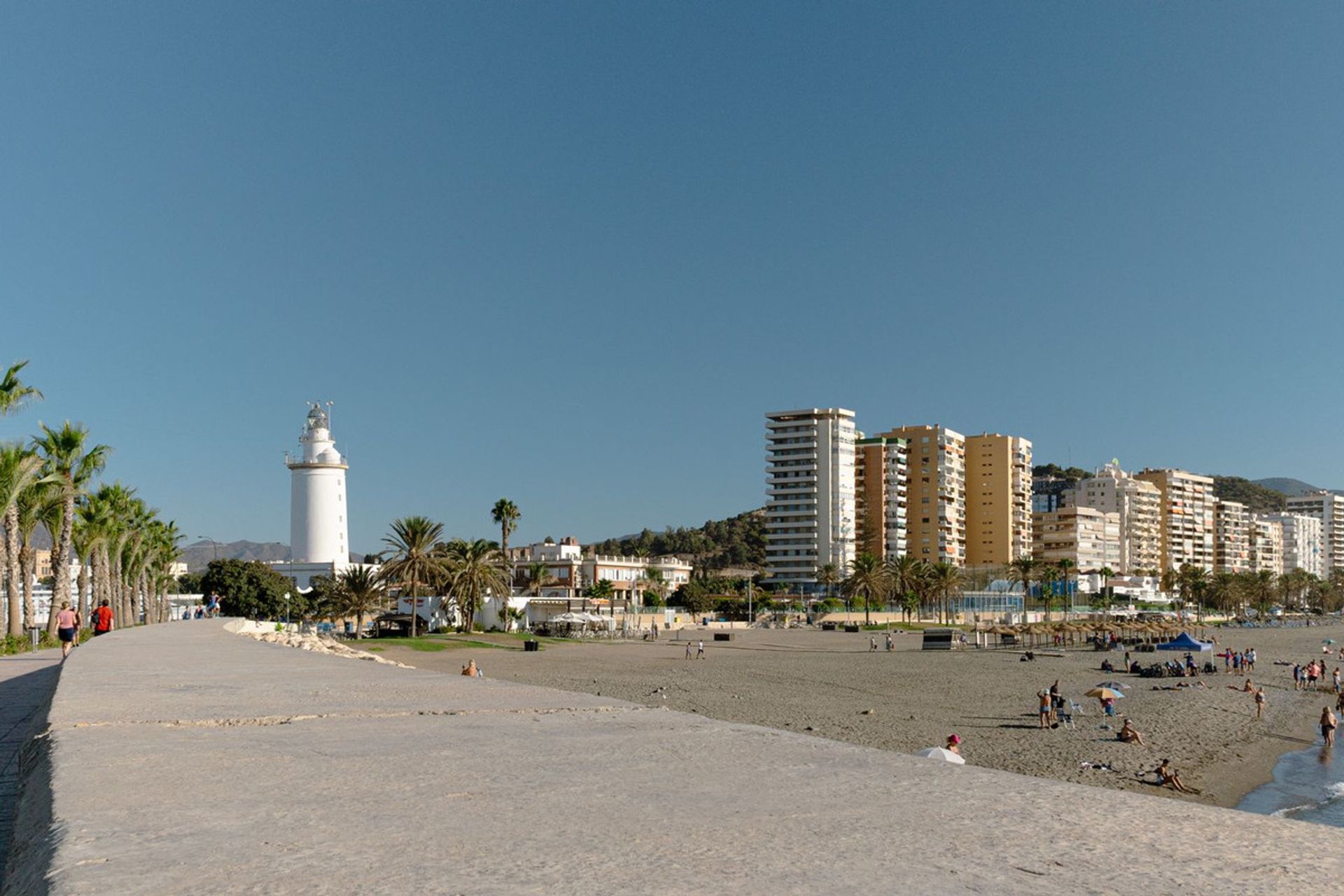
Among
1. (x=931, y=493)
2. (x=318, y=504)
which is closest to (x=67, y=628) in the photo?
(x=318, y=504)

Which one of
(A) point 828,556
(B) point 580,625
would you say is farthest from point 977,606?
(B) point 580,625

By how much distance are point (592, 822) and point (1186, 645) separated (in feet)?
263

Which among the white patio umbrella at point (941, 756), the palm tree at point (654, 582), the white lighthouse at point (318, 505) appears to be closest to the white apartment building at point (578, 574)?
the palm tree at point (654, 582)

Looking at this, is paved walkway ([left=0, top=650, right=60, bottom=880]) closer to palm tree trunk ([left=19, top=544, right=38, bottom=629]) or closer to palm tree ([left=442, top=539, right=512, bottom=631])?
palm tree trunk ([left=19, top=544, right=38, bottom=629])

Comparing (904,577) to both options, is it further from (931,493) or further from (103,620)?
(103,620)

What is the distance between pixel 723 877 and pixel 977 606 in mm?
142136

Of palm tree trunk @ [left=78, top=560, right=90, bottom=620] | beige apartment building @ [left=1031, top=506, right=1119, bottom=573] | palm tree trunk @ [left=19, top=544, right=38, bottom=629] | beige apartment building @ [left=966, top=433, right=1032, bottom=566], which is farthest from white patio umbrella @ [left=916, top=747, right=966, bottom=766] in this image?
beige apartment building @ [left=1031, top=506, right=1119, bottom=573]

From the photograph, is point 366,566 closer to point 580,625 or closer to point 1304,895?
point 580,625

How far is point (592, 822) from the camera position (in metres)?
3.31

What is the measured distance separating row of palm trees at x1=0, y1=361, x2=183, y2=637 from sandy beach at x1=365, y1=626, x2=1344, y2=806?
46.0 feet

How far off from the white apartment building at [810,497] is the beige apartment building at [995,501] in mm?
27043

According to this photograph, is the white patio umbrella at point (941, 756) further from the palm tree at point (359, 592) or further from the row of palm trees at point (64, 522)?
the palm tree at point (359, 592)

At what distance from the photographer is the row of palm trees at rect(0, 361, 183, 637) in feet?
90.5

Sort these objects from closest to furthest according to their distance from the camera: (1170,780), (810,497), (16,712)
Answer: (16,712) < (1170,780) < (810,497)
